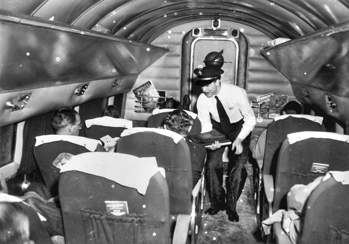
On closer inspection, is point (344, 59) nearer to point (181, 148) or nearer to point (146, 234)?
point (181, 148)

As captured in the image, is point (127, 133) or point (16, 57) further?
point (127, 133)

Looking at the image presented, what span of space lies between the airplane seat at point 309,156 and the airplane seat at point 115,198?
4.42ft

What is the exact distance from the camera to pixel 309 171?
349 centimetres

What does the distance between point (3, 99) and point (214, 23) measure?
5240mm

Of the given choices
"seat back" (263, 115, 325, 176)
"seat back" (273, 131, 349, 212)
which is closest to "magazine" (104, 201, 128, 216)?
"seat back" (273, 131, 349, 212)

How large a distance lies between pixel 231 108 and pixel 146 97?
9.49ft

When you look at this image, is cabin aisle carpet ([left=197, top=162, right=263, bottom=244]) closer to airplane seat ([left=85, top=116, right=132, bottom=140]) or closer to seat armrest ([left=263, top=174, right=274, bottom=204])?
seat armrest ([left=263, top=174, right=274, bottom=204])

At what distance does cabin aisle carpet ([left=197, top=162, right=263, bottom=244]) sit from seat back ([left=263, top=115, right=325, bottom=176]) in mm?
920

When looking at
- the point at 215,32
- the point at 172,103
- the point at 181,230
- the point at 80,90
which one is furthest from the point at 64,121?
the point at 215,32

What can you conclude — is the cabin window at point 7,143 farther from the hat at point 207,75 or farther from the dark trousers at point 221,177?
the dark trousers at point 221,177

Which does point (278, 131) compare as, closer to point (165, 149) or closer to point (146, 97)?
point (165, 149)

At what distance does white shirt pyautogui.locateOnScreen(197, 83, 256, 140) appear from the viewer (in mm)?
5117

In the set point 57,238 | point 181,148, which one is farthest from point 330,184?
point 57,238

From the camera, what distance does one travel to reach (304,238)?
251cm
